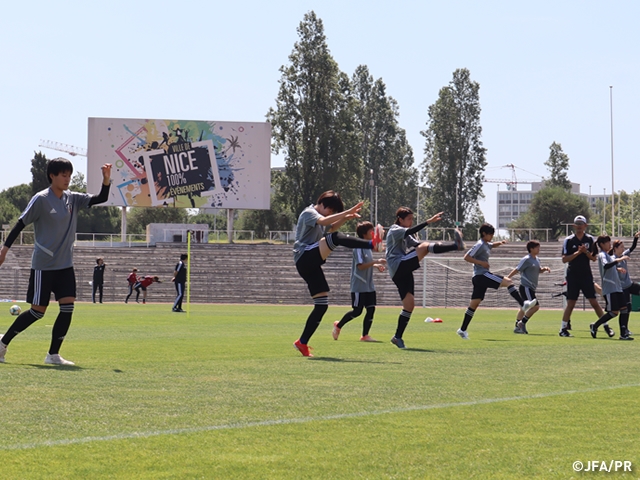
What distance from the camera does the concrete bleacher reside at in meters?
43.4

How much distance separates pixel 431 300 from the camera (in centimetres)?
4291

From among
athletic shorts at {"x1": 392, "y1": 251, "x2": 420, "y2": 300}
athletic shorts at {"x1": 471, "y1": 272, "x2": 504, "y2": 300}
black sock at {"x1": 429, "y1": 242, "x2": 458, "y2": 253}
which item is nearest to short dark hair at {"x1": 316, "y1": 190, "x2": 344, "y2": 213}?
black sock at {"x1": 429, "y1": 242, "x2": 458, "y2": 253}

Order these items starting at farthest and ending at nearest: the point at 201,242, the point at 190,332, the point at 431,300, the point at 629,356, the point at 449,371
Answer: the point at 201,242 → the point at 431,300 → the point at 190,332 → the point at 629,356 → the point at 449,371

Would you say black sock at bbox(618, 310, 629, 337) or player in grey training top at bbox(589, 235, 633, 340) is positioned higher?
player in grey training top at bbox(589, 235, 633, 340)

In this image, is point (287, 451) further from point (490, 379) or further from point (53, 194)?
point (53, 194)

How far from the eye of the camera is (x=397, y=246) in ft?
43.7

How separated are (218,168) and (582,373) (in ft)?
169

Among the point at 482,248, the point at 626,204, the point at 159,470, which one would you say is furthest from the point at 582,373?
the point at 626,204

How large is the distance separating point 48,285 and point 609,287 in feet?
35.3

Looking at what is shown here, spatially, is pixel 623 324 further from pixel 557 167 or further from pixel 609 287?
pixel 557 167

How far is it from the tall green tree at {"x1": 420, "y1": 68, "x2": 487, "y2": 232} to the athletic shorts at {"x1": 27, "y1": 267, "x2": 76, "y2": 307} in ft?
253

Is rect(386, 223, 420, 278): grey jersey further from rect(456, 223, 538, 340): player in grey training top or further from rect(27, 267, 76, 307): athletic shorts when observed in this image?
rect(27, 267, 76, 307): athletic shorts

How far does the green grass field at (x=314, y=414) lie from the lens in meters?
4.70

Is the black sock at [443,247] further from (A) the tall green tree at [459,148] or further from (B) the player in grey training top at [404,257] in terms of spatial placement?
(A) the tall green tree at [459,148]
